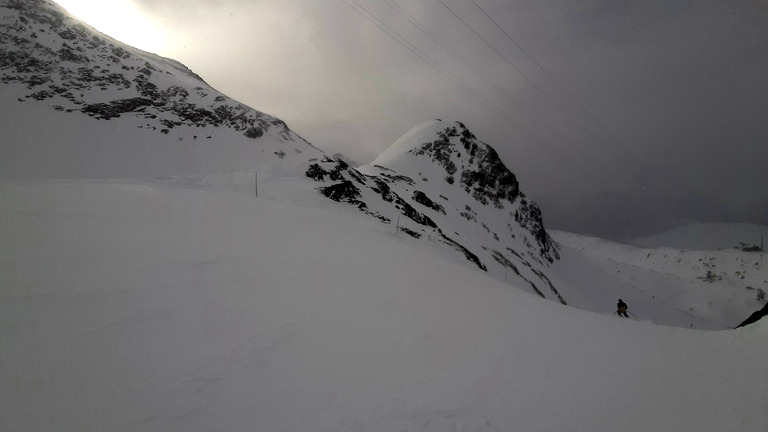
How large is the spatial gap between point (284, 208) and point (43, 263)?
282 inches

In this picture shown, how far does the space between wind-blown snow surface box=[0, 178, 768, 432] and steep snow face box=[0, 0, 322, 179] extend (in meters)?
25.1

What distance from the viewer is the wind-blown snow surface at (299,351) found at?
213 cm

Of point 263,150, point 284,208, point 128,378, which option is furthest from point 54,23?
point 128,378

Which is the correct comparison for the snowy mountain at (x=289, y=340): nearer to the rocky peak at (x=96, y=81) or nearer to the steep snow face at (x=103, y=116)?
the steep snow face at (x=103, y=116)

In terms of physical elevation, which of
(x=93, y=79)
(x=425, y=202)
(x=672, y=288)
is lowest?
(x=672, y=288)

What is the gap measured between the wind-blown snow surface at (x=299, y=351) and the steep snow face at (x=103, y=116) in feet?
82.3

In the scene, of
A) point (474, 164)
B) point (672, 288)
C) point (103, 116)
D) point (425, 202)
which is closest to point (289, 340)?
point (103, 116)

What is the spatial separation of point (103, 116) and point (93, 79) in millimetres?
7577

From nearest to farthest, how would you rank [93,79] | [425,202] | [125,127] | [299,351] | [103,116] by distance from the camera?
[299,351], [125,127], [103,116], [93,79], [425,202]

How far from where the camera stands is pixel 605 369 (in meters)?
3.21

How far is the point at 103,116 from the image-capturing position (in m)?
29.0

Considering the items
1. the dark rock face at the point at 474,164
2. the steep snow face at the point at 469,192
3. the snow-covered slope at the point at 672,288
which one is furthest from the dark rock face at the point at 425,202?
the snow-covered slope at the point at 672,288

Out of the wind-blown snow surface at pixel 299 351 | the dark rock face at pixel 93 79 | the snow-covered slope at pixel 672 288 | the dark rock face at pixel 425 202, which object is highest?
the dark rock face at pixel 93 79

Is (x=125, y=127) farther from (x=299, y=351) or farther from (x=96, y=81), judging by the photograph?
(x=299, y=351)
